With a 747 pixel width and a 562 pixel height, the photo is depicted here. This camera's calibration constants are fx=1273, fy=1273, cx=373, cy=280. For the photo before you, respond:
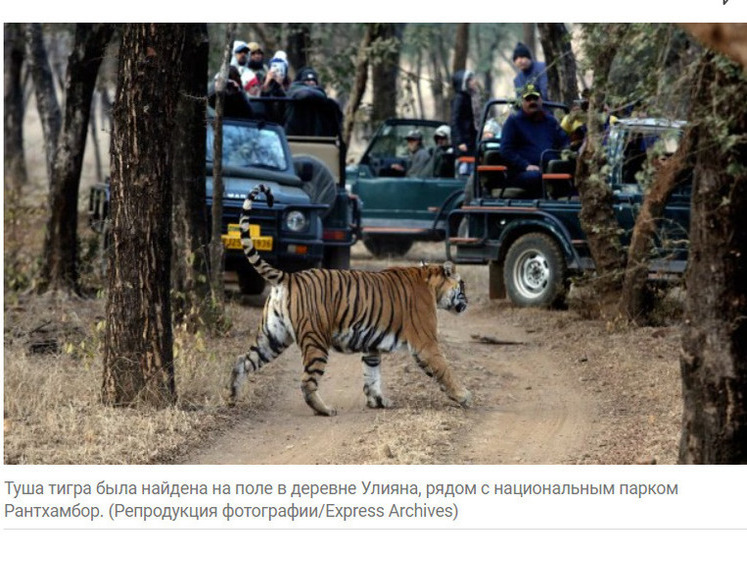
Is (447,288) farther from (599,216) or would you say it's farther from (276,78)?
(276,78)

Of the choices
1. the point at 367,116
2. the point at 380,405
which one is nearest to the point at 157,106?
the point at 380,405

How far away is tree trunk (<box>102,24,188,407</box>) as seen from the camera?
8.44 meters

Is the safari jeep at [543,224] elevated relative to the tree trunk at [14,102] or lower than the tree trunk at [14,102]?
lower

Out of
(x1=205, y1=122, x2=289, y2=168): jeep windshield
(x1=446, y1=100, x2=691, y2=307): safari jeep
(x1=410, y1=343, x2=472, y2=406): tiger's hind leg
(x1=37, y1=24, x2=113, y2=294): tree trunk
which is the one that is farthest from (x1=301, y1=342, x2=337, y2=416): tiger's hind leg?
(x1=205, y1=122, x2=289, y2=168): jeep windshield

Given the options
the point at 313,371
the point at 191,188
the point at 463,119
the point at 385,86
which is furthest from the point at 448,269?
the point at 385,86

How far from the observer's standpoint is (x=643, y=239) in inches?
475

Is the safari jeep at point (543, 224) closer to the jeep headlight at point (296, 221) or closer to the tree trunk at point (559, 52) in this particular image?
the tree trunk at point (559, 52)

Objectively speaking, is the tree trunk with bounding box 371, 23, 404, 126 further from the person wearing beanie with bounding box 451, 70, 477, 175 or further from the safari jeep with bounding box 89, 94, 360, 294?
the safari jeep with bounding box 89, 94, 360, 294

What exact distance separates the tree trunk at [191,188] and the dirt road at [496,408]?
1107 mm

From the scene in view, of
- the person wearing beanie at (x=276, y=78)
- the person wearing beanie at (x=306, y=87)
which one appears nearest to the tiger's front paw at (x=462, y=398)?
the person wearing beanie at (x=306, y=87)

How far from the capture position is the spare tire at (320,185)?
49.2ft

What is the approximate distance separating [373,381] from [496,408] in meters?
0.95

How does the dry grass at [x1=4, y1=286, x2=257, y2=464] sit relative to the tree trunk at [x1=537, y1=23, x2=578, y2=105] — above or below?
below

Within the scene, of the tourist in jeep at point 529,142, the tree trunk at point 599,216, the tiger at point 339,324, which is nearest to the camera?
the tiger at point 339,324
